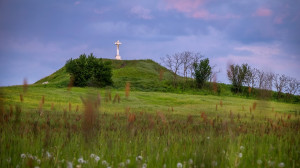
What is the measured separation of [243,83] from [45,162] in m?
53.2

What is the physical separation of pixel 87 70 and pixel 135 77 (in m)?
17.0

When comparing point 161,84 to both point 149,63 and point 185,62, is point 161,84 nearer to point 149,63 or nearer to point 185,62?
point 185,62

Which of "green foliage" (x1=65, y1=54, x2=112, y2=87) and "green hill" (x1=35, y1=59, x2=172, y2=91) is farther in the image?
"green hill" (x1=35, y1=59, x2=172, y2=91)

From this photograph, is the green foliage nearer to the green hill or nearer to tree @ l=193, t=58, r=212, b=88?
the green hill

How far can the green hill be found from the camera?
49.0 m

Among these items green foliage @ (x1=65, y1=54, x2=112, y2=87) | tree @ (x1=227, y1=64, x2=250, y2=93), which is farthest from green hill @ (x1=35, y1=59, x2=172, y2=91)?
tree @ (x1=227, y1=64, x2=250, y2=93)

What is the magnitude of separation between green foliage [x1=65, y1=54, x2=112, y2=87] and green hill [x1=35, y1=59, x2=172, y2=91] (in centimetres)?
360

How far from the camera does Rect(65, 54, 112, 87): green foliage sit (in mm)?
43497

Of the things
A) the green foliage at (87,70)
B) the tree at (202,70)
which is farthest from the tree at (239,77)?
the green foliage at (87,70)

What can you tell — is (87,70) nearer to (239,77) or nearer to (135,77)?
(135,77)

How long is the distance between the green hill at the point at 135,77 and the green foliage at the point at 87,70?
360 cm

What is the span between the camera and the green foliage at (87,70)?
43.5 metres

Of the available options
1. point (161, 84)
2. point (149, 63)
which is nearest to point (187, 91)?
point (161, 84)

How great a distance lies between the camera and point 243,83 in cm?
5166
